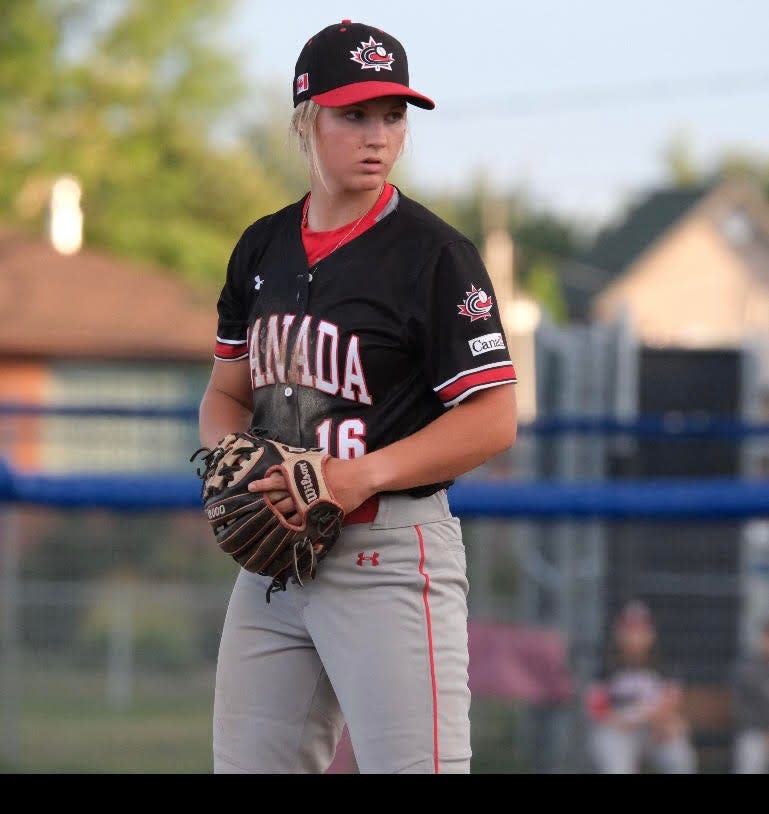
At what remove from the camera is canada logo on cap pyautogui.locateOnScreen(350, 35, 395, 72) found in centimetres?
293

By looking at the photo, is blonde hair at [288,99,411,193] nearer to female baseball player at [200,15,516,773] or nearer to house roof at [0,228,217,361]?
female baseball player at [200,15,516,773]

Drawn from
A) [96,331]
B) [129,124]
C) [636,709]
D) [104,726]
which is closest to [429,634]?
[636,709]

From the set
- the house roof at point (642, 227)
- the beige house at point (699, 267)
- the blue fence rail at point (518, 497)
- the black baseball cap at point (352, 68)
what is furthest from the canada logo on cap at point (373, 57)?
the house roof at point (642, 227)

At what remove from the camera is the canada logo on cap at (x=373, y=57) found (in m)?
2.93

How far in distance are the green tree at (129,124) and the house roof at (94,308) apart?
6656 mm

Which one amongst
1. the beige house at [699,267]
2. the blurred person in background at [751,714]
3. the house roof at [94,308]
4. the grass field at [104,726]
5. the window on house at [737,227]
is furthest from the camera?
the window on house at [737,227]

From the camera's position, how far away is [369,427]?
2986mm

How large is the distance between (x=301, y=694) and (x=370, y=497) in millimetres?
421

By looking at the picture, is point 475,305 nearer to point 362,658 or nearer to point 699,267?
point 362,658

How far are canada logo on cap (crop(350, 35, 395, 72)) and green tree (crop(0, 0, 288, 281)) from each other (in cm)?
3220

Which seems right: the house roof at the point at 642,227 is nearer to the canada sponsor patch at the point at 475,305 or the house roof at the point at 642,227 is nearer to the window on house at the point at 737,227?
the window on house at the point at 737,227

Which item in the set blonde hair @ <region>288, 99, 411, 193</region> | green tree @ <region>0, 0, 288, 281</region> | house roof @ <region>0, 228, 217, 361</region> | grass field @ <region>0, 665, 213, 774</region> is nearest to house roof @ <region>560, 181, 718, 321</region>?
green tree @ <region>0, 0, 288, 281</region>

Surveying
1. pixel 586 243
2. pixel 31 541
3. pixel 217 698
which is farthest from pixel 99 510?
pixel 586 243

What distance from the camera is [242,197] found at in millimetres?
38969
